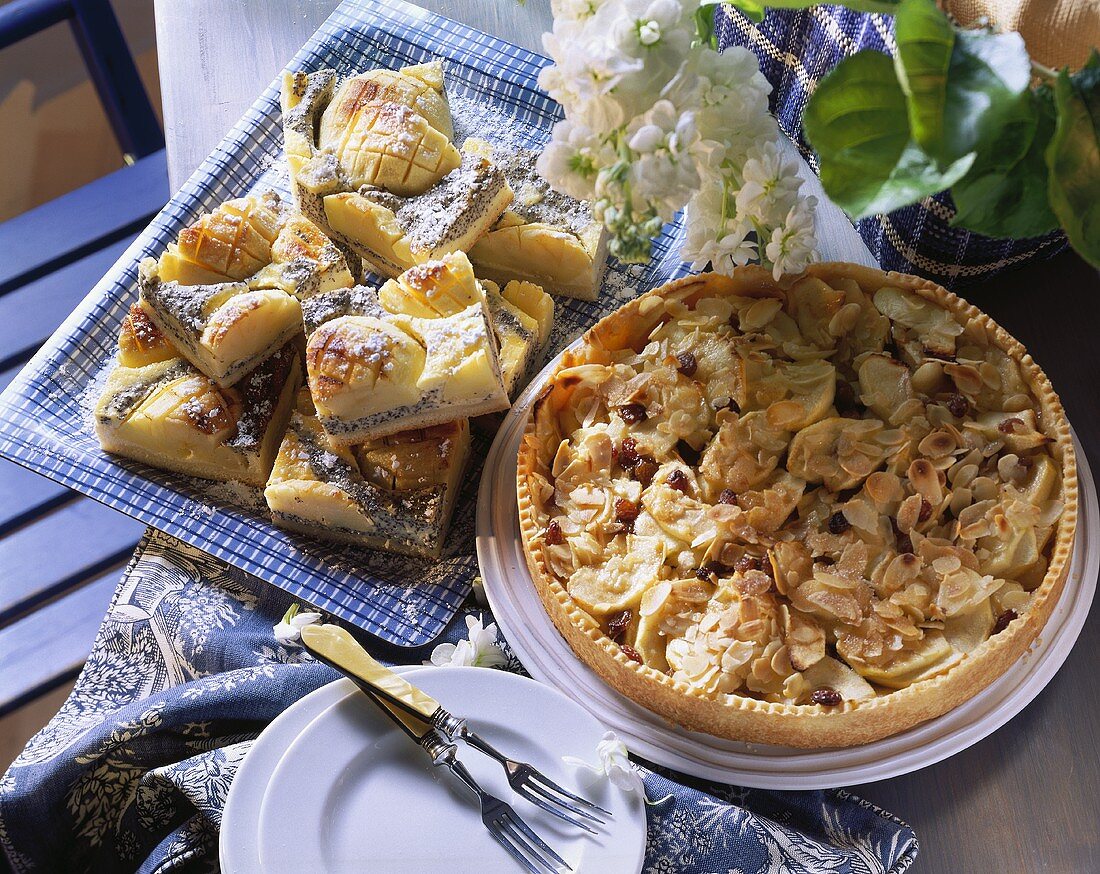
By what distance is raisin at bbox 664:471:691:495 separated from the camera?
1.27 metres

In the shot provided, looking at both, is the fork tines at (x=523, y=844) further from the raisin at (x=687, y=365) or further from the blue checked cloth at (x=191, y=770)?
the raisin at (x=687, y=365)

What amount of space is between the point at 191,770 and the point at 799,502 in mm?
743

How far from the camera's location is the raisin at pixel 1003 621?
44.5 inches

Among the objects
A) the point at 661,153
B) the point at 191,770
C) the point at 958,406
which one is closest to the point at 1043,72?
the point at 661,153

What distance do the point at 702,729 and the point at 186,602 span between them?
0.70 metres

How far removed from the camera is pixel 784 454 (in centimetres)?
130

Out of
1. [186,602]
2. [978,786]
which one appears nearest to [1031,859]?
[978,786]

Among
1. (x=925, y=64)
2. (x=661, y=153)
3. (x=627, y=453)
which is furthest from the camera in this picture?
(x=627, y=453)

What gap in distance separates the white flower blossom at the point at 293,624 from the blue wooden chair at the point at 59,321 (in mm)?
675

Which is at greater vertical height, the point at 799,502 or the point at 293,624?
the point at 799,502

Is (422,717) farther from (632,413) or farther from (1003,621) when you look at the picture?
(1003,621)

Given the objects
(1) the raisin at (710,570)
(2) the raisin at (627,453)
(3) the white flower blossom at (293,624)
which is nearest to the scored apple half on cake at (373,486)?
(3) the white flower blossom at (293,624)

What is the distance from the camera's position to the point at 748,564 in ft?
3.97

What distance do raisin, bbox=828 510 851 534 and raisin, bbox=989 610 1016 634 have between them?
181 mm
